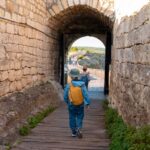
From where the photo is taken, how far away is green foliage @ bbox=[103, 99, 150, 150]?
4039 mm

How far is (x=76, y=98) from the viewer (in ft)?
20.2

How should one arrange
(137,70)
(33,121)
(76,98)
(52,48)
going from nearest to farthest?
(137,70) < (76,98) < (33,121) < (52,48)

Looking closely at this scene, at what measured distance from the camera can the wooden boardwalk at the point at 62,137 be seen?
Result: 221 inches

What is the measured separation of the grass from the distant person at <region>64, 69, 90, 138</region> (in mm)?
871

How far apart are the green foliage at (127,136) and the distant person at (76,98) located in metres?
0.62

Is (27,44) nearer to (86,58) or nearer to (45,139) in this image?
(45,139)

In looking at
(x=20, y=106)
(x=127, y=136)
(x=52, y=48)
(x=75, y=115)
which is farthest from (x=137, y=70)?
(x=52, y=48)

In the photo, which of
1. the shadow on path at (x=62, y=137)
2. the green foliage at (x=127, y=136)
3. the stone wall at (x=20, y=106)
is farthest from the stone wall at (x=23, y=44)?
the green foliage at (x=127, y=136)

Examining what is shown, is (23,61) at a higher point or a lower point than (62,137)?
higher

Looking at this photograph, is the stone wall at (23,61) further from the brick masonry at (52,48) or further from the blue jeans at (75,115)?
the blue jeans at (75,115)

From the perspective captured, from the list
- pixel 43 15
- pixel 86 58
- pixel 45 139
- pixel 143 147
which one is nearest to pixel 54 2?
pixel 43 15

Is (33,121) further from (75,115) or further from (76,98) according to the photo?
(76,98)

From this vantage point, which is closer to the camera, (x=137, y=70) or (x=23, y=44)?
(x=137, y=70)

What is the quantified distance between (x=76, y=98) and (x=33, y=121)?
1595 millimetres
